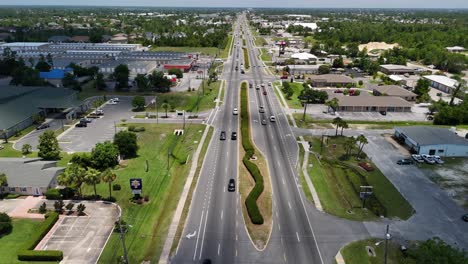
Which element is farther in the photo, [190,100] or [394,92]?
[394,92]

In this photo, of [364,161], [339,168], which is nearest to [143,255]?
[339,168]

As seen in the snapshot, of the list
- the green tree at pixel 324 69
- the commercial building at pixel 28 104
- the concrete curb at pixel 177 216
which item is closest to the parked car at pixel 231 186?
the concrete curb at pixel 177 216

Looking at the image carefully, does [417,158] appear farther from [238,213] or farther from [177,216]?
[177,216]

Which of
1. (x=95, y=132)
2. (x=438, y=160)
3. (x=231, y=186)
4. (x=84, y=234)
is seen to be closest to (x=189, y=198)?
(x=231, y=186)

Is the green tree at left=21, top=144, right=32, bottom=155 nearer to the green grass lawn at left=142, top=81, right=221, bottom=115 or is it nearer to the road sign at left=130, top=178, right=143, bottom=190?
the road sign at left=130, top=178, right=143, bottom=190

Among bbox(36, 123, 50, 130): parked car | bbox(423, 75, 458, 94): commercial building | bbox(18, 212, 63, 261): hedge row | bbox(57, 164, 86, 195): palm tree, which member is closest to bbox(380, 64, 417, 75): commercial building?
bbox(423, 75, 458, 94): commercial building
